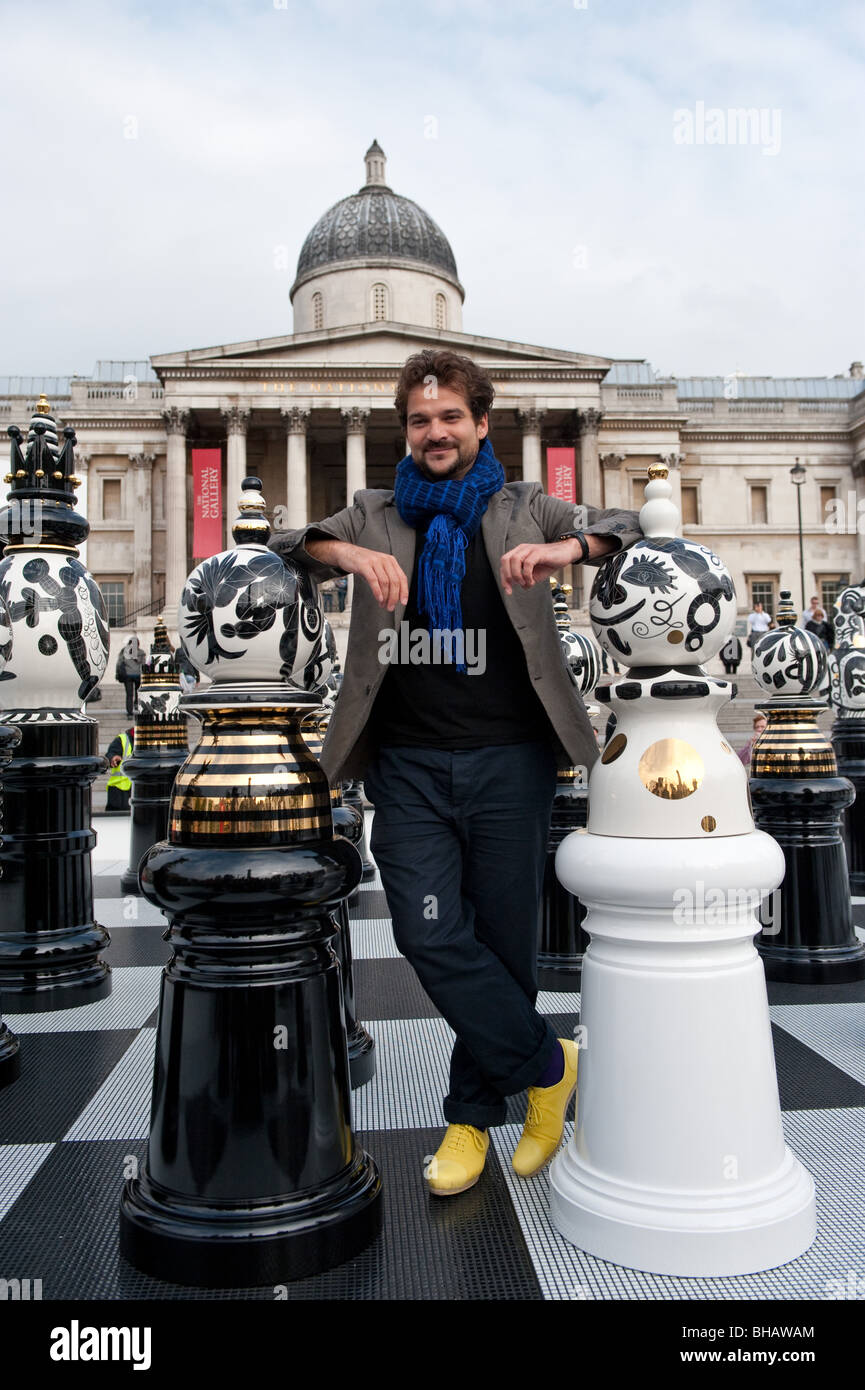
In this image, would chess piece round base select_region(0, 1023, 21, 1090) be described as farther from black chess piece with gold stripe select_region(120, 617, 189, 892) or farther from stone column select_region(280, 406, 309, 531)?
stone column select_region(280, 406, 309, 531)

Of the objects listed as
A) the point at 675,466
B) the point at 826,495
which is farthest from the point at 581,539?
the point at 826,495

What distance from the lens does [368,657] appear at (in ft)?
8.04

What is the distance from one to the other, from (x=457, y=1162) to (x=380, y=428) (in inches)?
1668

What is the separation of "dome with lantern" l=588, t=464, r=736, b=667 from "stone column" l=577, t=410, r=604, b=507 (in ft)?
131

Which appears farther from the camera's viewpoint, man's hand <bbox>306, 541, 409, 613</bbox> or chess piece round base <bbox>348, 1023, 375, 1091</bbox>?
chess piece round base <bbox>348, 1023, 375, 1091</bbox>

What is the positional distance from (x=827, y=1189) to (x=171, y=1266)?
1441 mm

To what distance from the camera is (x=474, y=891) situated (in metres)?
2.53

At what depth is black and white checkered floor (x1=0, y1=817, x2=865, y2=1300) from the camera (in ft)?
6.36

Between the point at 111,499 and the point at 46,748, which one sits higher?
the point at 111,499

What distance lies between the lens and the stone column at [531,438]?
1606 inches

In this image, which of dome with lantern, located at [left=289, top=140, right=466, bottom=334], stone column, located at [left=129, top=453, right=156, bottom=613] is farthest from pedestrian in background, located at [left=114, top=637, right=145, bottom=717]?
dome with lantern, located at [left=289, top=140, right=466, bottom=334]

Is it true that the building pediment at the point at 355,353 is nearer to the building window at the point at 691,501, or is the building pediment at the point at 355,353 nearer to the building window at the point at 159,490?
the building window at the point at 159,490

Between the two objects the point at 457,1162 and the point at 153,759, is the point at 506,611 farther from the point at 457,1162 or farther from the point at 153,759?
the point at 153,759

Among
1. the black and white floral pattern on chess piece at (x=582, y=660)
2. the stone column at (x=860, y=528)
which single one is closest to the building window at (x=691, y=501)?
the stone column at (x=860, y=528)
